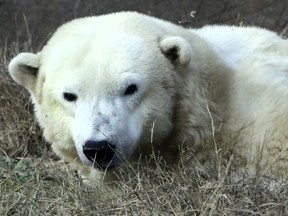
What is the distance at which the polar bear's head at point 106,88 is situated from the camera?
14.8ft

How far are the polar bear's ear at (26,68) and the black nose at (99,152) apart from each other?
0.74m

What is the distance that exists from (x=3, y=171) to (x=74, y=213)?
98cm

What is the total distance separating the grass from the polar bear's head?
173 mm

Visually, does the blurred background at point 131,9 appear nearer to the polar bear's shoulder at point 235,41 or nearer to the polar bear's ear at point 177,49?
the polar bear's shoulder at point 235,41

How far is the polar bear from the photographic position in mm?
4598

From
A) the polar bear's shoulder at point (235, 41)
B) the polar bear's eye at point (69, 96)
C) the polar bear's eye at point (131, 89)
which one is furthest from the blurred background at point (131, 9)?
the polar bear's eye at point (131, 89)

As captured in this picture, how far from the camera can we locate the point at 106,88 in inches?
181

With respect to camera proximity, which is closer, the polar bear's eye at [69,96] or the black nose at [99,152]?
the black nose at [99,152]

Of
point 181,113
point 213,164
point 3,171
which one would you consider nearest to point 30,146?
point 3,171

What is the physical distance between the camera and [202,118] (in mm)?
4836

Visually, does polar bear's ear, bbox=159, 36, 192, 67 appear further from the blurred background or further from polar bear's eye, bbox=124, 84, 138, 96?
the blurred background

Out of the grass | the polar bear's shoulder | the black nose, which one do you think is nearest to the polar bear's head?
the black nose

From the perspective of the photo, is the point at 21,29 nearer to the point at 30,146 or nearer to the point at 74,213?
the point at 30,146

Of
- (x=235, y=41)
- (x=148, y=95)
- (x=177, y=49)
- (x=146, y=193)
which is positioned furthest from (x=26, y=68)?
(x=146, y=193)
